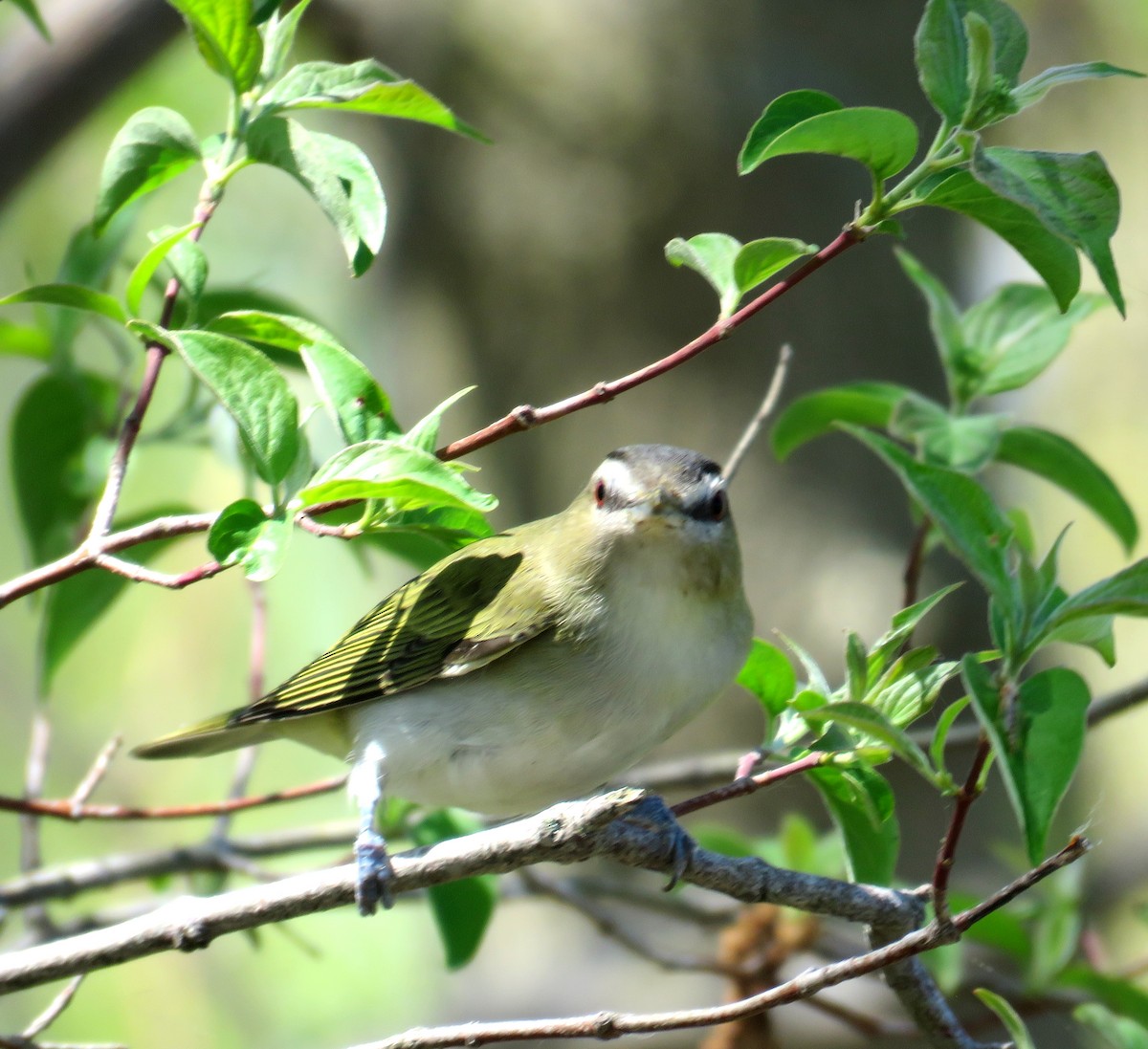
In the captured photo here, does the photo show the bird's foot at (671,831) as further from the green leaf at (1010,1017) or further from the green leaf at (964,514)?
the green leaf at (964,514)

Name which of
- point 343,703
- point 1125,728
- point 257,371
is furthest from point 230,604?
point 257,371

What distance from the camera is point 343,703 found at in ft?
8.21

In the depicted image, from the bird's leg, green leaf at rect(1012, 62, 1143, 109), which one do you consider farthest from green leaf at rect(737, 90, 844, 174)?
the bird's leg

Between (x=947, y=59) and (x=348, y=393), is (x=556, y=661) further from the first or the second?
(x=947, y=59)

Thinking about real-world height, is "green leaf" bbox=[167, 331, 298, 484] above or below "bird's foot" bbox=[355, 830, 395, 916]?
above

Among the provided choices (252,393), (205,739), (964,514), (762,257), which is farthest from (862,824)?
(205,739)

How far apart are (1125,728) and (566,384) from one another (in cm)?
530

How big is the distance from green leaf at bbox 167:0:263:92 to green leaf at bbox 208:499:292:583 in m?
0.68

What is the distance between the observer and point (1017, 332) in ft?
8.71

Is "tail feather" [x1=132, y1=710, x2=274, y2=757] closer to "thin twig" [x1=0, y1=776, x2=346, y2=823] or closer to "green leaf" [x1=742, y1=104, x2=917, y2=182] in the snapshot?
"thin twig" [x1=0, y1=776, x2=346, y2=823]

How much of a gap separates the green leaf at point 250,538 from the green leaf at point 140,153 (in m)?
0.63

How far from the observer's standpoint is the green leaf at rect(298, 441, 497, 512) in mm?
1428

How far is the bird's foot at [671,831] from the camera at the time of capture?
1807 mm

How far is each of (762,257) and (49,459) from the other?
1707 mm
